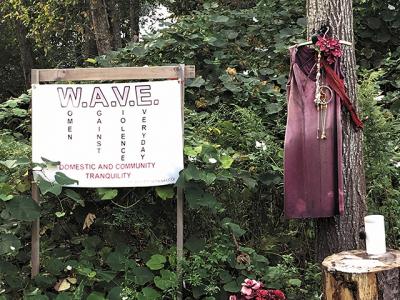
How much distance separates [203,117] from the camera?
5492mm

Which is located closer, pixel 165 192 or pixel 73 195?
pixel 73 195

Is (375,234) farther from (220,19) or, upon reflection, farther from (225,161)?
(220,19)

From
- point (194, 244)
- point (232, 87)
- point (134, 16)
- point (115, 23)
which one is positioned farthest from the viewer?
point (134, 16)

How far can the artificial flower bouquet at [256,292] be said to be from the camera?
3502 millimetres

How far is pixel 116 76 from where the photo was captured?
410 cm

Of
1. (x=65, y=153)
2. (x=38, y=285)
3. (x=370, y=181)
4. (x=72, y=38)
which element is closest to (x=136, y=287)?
(x=38, y=285)

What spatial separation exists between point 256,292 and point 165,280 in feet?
2.26

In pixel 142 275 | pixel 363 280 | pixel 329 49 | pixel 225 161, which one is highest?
pixel 329 49

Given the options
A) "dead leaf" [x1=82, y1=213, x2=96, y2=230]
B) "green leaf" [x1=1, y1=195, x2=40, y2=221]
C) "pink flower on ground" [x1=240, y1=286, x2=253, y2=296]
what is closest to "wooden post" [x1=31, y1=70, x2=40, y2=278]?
"green leaf" [x1=1, y1=195, x2=40, y2=221]

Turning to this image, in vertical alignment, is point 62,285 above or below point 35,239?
below

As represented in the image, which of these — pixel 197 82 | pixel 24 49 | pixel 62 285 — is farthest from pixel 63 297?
pixel 24 49

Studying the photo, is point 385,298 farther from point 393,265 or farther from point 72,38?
point 72,38

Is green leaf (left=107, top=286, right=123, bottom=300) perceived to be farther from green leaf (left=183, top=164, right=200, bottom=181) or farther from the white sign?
green leaf (left=183, top=164, right=200, bottom=181)

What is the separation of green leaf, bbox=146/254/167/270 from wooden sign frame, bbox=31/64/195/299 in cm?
12
